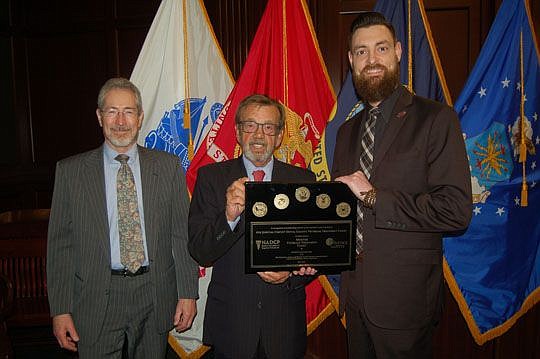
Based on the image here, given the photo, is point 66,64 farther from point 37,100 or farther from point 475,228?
point 475,228

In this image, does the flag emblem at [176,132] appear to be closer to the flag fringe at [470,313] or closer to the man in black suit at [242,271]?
the man in black suit at [242,271]

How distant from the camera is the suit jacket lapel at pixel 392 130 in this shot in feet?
6.15

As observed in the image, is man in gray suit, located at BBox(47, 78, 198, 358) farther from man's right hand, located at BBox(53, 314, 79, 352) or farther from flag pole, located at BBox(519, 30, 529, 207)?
flag pole, located at BBox(519, 30, 529, 207)

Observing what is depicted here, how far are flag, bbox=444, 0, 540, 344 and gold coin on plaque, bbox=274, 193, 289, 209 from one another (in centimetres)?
156

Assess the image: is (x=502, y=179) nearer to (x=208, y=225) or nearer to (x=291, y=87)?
(x=291, y=87)

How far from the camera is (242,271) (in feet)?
6.47

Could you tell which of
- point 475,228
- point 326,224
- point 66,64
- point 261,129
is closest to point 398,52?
point 261,129

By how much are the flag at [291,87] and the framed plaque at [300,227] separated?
114 cm

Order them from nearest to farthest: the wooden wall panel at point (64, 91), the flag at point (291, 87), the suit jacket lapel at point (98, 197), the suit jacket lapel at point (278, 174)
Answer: the suit jacket lapel at point (98, 197)
the suit jacket lapel at point (278, 174)
the flag at point (291, 87)
the wooden wall panel at point (64, 91)

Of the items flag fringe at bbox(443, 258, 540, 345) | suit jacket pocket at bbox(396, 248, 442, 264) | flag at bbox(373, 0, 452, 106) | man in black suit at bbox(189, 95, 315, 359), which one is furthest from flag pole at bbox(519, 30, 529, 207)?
man in black suit at bbox(189, 95, 315, 359)

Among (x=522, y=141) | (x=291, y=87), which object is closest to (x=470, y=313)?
(x=522, y=141)

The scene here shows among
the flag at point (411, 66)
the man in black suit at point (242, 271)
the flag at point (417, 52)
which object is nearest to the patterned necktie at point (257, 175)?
the man in black suit at point (242, 271)

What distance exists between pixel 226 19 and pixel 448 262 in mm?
2493

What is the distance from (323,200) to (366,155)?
1.15 feet
